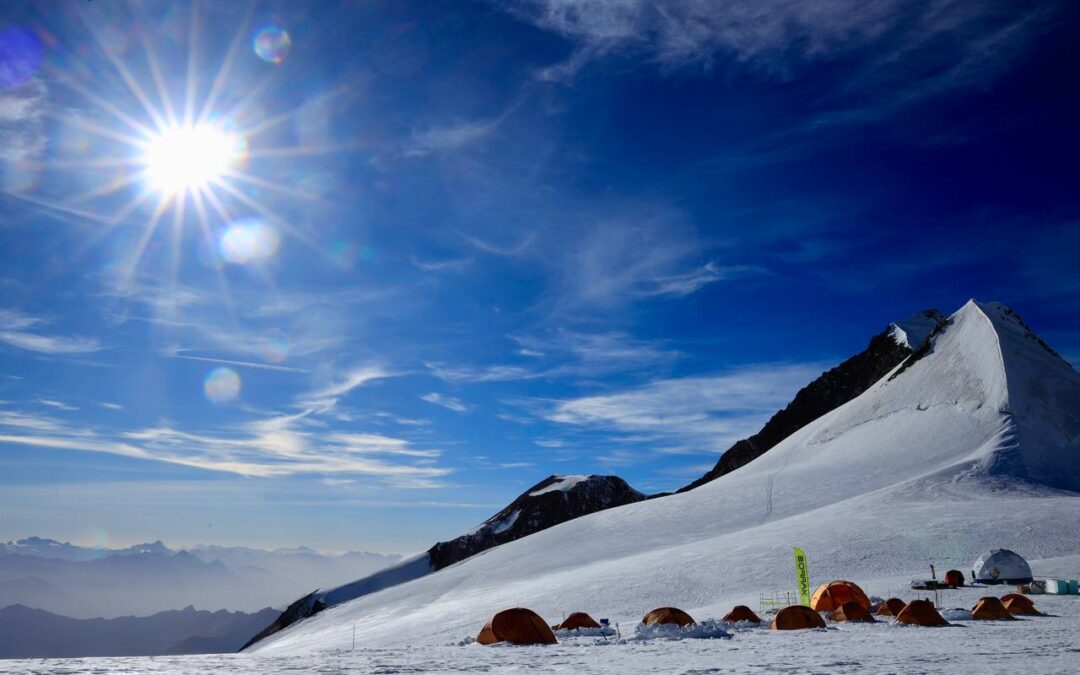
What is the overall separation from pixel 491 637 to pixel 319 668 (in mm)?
8717

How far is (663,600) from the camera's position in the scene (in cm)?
3909

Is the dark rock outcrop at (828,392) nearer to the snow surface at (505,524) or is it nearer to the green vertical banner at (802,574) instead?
the snow surface at (505,524)

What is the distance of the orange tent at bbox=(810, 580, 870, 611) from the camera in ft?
103

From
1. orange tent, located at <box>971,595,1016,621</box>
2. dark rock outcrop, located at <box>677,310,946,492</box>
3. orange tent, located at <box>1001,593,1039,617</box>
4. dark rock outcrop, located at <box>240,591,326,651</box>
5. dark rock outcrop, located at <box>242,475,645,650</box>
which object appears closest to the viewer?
orange tent, located at <box>971,595,1016,621</box>

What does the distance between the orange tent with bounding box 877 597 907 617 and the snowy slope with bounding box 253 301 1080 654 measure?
6997 mm

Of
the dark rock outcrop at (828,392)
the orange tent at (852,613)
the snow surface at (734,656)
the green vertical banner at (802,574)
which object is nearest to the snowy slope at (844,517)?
the green vertical banner at (802,574)

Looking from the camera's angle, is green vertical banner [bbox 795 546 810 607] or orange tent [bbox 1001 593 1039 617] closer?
orange tent [bbox 1001 593 1039 617]

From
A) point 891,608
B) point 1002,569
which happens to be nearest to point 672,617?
point 891,608

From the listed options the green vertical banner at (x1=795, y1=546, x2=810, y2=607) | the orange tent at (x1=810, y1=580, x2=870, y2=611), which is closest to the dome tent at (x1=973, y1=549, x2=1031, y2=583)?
the orange tent at (x1=810, y1=580, x2=870, y2=611)

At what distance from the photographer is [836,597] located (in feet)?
104

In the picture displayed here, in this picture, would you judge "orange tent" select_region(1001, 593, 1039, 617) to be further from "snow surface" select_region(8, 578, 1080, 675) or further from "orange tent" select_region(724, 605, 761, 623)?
"orange tent" select_region(724, 605, 761, 623)

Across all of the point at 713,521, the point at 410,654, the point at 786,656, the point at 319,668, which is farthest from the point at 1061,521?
the point at 319,668

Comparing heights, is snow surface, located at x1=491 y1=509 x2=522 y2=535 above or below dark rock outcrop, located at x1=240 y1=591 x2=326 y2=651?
above

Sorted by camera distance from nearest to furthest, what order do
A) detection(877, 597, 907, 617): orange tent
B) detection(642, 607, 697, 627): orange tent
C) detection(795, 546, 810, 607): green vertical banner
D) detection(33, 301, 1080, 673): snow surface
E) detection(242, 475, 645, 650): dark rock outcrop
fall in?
detection(33, 301, 1080, 673): snow surface
detection(642, 607, 697, 627): orange tent
detection(877, 597, 907, 617): orange tent
detection(795, 546, 810, 607): green vertical banner
detection(242, 475, 645, 650): dark rock outcrop
